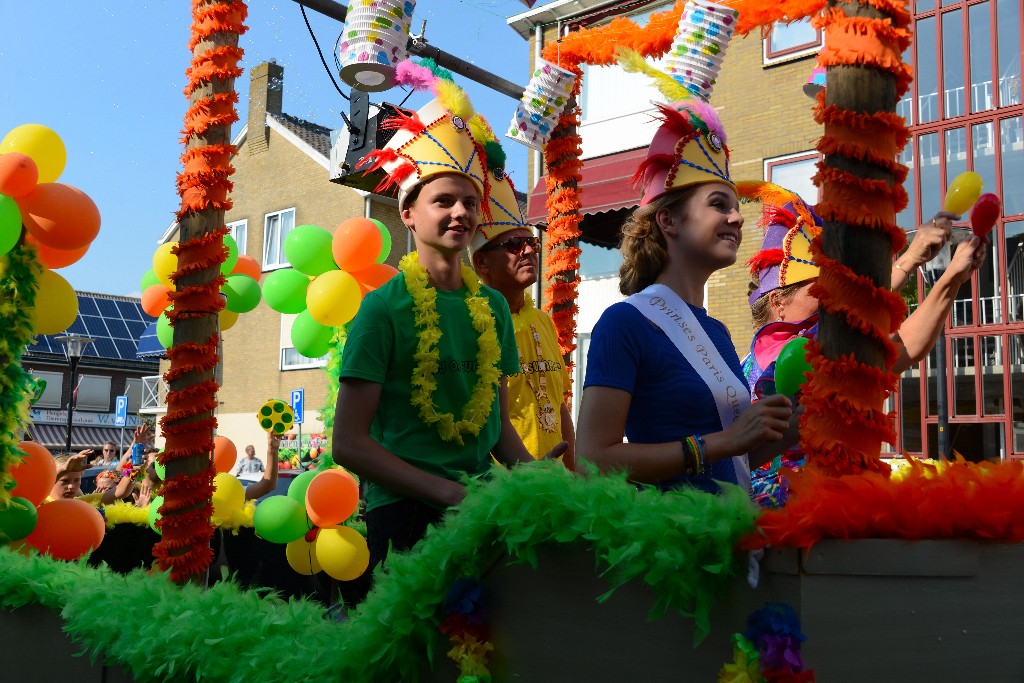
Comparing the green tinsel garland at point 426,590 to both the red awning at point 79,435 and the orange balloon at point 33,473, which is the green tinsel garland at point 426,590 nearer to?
the orange balloon at point 33,473

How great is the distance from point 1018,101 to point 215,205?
46.4ft

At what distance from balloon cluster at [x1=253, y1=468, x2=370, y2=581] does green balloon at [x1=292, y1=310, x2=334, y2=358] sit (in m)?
1.29

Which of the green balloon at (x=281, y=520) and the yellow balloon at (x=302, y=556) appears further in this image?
the yellow balloon at (x=302, y=556)

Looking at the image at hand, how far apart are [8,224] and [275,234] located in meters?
22.2

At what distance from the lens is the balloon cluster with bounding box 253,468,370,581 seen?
537 cm

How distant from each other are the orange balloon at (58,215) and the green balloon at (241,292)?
1.81 meters

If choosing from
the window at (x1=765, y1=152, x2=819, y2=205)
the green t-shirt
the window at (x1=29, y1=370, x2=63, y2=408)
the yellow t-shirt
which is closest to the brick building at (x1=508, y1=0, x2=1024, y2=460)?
the window at (x1=765, y1=152, x2=819, y2=205)

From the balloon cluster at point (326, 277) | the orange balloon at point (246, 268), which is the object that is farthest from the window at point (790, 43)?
the orange balloon at point (246, 268)

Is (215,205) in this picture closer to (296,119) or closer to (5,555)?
(5,555)

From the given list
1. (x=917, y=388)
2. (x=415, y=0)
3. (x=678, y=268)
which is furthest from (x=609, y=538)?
(x=917, y=388)

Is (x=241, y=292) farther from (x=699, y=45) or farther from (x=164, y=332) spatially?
(x=699, y=45)

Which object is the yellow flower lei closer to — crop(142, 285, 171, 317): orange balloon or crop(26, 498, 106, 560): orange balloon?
crop(26, 498, 106, 560): orange balloon

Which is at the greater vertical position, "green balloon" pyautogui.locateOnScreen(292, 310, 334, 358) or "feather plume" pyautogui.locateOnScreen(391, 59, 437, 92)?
"feather plume" pyautogui.locateOnScreen(391, 59, 437, 92)

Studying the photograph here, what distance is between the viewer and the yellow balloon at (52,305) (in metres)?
4.29
